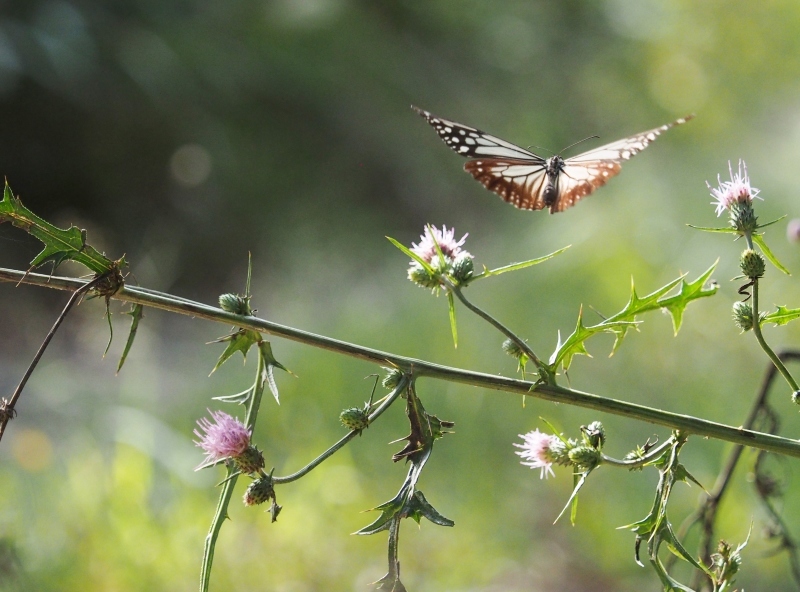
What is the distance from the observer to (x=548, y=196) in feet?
5.59

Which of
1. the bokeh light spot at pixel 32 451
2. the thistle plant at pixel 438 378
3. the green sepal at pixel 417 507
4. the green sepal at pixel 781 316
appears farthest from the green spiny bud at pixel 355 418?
the bokeh light spot at pixel 32 451

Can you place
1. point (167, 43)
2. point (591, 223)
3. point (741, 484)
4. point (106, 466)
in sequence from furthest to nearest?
point (167, 43), point (591, 223), point (106, 466), point (741, 484)

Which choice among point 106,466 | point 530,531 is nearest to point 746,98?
point 530,531

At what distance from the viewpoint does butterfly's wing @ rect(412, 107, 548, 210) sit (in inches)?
63.2

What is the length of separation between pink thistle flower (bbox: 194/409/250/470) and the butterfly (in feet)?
2.23

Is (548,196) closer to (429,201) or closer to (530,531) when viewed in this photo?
(530,531)

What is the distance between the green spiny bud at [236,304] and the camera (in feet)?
3.41

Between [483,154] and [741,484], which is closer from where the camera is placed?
[483,154]

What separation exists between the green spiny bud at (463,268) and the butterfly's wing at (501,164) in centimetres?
47

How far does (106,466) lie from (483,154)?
95.3 inches

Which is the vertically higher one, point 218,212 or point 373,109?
point 373,109

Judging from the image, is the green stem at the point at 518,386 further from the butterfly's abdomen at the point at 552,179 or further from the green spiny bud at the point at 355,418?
the butterfly's abdomen at the point at 552,179

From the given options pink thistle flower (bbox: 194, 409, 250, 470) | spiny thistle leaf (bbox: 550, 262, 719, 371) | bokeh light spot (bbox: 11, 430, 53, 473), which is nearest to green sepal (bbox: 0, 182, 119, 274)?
pink thistle flower (bbox: 194, 409, 250, 470)

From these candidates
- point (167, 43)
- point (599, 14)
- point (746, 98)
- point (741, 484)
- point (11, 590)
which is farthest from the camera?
point (599, 14)
